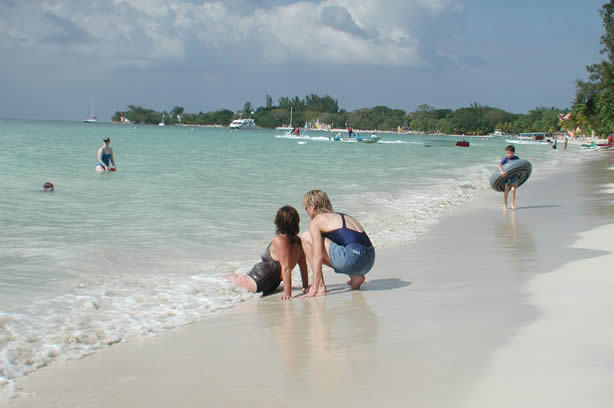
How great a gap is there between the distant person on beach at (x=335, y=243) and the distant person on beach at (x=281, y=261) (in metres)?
0.21

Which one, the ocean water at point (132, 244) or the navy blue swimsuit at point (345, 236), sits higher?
the navy blue swimsuit at point (345, 236)

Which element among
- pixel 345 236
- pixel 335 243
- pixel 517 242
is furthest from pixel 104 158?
pixel 345 236

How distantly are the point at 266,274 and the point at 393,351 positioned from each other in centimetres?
260

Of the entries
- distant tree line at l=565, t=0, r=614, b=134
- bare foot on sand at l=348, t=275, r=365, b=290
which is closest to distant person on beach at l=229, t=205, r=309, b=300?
bare foot on sand at l=348, t=275, r=365, b=290

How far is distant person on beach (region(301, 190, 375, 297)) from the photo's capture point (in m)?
6.37

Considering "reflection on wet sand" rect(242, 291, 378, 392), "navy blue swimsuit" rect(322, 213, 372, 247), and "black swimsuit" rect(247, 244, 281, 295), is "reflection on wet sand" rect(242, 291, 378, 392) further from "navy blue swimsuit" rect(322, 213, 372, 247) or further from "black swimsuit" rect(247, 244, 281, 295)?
"navy blue swimsuit" rect(322, 213, 372, 247)

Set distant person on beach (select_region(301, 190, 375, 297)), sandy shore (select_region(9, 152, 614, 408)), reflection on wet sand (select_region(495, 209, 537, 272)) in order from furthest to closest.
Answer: reflection on wet sand (select_region(495, 209, 537, 272)) < distant person on beach (select_region(301, 190, 375, 297)) < sandy shore (select_region(9, 152, 614, 408))

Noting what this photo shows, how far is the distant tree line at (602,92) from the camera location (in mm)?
61156

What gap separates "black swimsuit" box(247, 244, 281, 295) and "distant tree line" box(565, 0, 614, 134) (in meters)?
60.9

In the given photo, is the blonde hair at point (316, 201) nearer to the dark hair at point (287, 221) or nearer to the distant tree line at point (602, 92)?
the dark hair at point (287, 221)

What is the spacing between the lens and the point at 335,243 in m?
6.48

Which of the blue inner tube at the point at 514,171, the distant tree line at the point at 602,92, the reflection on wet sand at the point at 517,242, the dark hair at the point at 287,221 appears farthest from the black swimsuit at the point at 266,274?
the distant tree line at the point at 602,92

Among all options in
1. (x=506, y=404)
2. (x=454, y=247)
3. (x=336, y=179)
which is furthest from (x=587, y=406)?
(x=336, y=179)

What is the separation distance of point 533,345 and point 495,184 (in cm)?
1080
